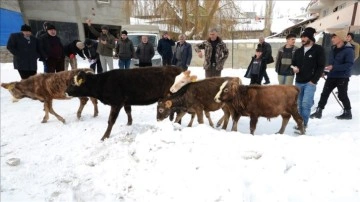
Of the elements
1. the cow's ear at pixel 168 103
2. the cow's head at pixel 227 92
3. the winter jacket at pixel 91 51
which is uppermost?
the winter jacket at pixel 91 51

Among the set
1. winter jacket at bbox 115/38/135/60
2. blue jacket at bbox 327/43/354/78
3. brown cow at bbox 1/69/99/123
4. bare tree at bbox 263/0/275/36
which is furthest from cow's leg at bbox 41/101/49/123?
bare tree at bbox 263/0/275/36

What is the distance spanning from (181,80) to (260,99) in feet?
5.32

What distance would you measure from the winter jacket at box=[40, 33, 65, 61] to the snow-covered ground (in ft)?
10.4

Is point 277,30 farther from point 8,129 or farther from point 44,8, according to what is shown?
point 8,129

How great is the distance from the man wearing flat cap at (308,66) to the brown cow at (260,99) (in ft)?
1.71

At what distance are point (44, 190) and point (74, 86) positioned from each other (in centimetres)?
226

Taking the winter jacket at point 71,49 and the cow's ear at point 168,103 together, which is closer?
the cow's ear at point 168,103

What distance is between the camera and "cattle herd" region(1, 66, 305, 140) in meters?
5.09

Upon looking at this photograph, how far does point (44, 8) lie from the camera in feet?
77.2

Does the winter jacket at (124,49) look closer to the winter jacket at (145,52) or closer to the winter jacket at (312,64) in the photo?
the winter jacket at (145,52)

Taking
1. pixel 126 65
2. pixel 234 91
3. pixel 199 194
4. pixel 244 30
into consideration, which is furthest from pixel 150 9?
pixel 199 194

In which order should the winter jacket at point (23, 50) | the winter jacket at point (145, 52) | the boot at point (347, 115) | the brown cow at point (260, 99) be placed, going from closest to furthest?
the brown cow at point (260, 99) < the boot at point (347, 115) < the winter jacket at point (23, 50) < the winter jacket at point (145, 52)

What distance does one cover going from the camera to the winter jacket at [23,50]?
7.45 m

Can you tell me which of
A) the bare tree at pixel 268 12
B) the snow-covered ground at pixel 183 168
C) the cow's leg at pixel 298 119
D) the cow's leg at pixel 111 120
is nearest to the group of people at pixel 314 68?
the cow's leg at pixel 298 119
